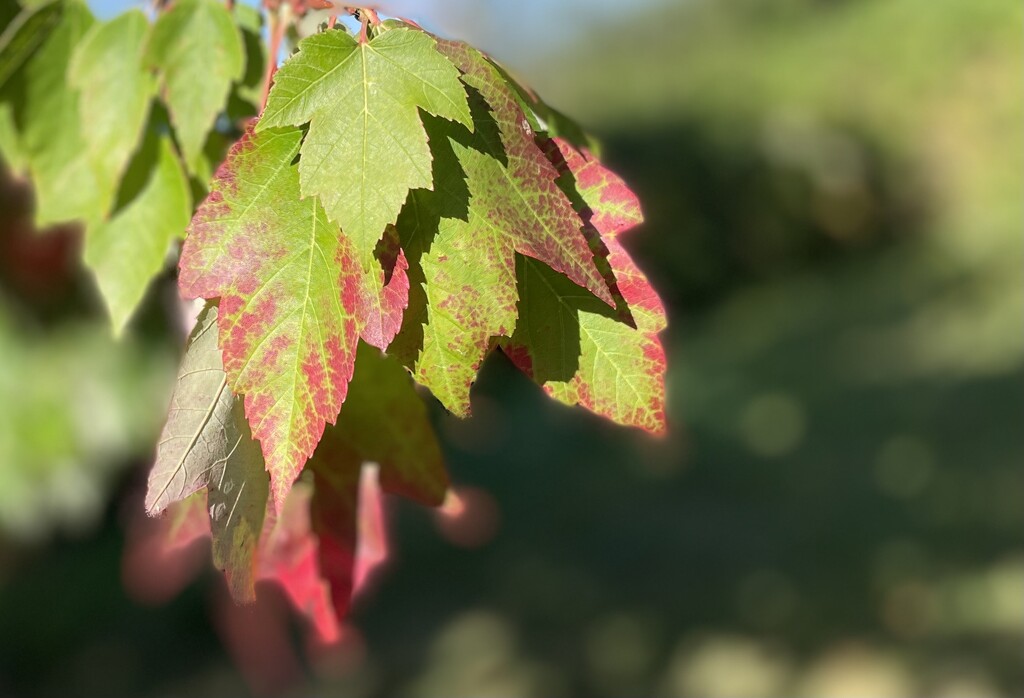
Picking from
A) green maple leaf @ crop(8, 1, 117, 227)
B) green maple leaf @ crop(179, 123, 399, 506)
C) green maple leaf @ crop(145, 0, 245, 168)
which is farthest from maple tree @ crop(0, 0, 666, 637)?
green maple leaf @ crop(8, 1, 117, 227)

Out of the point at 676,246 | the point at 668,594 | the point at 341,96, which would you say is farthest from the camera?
the point at 676,246

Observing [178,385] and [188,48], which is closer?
[178,385]

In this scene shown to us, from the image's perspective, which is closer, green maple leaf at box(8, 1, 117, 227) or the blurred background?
green maple leaf at box(8, 1, 117, 227)

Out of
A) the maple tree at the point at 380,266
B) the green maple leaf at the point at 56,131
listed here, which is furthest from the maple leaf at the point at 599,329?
the green maple leaf at the point at 56,131

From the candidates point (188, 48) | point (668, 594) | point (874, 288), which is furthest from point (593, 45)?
point (188, 48)

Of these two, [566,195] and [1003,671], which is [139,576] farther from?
[566,195]

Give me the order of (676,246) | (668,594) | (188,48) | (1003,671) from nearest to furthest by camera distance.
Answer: (188,48)
(1003,671)
(668,594)
(676,246)

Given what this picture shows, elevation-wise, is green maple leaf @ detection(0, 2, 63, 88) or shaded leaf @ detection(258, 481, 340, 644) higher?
green maple leaf @ detection(0, 2, 63, 88)

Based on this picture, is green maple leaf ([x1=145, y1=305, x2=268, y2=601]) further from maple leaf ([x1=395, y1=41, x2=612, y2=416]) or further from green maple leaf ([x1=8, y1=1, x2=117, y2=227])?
green maple leaf ([x1=8, y1=1, x2=117, y2=227])

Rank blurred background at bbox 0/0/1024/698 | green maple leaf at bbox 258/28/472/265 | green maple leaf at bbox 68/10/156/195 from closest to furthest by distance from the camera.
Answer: green maple leaf at bbox 258/28/472/265, green maple leaf at bbox 68/10/156/195, blurred background at bbox 0/0/1024/698
